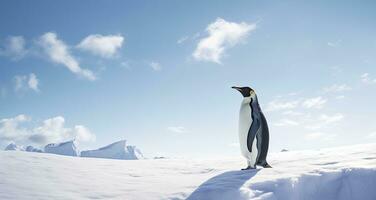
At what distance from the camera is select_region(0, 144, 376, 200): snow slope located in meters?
3.88

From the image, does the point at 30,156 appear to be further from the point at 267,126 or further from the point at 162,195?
the point at 267,126

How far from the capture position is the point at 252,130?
20.9 ft

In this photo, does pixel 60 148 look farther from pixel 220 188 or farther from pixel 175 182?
pixel 220 188

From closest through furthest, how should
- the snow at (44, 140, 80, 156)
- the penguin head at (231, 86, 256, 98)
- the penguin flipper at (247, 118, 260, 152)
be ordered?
the penguin flipper at (247, 118, 260, 152), the penguin head at (231, 86, 256, 98), the snow at (44, 140, 80, 156)

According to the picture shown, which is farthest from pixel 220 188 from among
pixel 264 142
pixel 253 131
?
pixel 264 142

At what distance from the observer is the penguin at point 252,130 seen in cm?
636

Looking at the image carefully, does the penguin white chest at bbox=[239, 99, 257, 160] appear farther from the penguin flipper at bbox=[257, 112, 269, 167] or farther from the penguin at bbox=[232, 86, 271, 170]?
the penguin flipper at bbox=[257, 112, 269, 167]

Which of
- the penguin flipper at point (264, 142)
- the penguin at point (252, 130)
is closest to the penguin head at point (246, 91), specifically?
the penguin at point (252, 130)

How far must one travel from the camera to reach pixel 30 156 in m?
5.61

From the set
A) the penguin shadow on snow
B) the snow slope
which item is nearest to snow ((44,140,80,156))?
the snow slope

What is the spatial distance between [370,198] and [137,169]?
3.54 metres

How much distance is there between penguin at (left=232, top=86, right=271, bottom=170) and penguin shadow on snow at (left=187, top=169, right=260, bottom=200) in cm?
156

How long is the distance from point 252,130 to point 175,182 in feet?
7.31

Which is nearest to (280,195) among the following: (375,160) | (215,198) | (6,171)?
(215,198)
